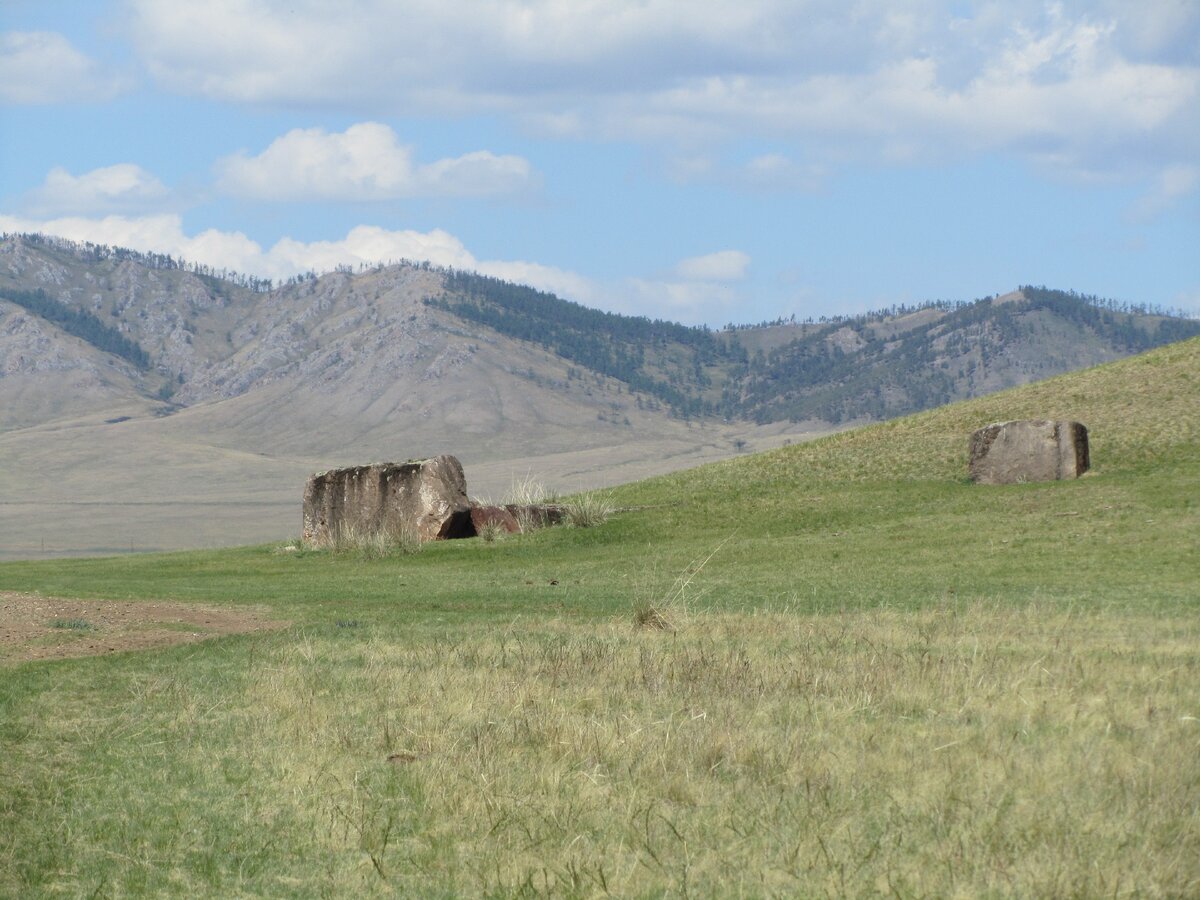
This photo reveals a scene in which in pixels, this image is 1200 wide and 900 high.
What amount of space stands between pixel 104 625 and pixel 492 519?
17285 mm

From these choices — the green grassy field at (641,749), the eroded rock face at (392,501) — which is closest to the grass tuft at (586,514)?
the eroded rock face at (392,501)

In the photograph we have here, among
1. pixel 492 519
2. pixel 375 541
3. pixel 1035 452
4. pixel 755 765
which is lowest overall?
pixel 755 765

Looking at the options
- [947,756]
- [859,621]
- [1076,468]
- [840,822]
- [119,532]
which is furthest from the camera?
[119,532]

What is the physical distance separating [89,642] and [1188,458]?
25.4m

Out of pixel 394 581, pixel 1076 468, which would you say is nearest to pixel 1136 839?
pixel 394 581

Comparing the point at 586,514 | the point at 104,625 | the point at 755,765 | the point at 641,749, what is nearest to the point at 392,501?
the point at 586,514

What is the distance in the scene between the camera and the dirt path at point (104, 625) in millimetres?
16094

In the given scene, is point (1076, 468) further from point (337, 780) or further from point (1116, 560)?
point (337, 780)

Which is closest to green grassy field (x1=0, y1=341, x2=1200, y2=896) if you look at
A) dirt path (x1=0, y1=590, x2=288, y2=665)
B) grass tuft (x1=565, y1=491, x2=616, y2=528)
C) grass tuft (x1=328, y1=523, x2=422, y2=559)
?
dirt path (x1=0, y1=590, x2=288, y2=665)

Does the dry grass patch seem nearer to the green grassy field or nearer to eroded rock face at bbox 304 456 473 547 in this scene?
the green grassy field

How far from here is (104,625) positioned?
1812 centimetres

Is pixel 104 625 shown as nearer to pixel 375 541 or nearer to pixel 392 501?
pixel 375 541

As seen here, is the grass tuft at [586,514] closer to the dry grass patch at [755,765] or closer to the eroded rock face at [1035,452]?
the eroded rock face at [1035,452]

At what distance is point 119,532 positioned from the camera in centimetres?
15625
